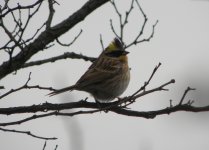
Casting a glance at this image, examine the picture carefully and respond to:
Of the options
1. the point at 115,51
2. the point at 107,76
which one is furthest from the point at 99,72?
the point at 115,51

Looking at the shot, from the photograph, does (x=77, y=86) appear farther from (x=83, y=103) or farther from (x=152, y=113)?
(x=152, y=113)

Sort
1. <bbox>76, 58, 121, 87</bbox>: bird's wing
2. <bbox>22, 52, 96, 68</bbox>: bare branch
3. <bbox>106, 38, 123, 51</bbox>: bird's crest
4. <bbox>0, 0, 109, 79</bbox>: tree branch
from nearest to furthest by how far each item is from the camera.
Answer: <bbox>0, 0, 109, 79</bbox>: tree branch
<bbox>22, 52, 96, 68</bbox>: bare branch
<bbox>76, 58, 121, 87</bbox>: bird's wing
<bbox>106, 38, 123, 51</bbox>: bird's crest

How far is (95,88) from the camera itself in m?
8.37

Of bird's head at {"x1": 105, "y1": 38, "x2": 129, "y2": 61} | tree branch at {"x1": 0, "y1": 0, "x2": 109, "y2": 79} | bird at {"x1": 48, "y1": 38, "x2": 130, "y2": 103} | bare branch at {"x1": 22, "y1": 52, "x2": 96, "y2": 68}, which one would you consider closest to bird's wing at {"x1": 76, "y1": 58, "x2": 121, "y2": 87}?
bird at {"x1": 48, "y1": 38, "x2": 130, "y2": 103}

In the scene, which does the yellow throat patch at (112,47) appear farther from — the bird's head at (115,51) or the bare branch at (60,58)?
the bare branch at (60,58)

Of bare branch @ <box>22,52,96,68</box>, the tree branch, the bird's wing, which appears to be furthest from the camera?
the bird's wing

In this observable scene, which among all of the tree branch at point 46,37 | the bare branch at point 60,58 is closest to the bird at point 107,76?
the bare branch at point 60,58

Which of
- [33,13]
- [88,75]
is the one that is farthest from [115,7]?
[33,13]

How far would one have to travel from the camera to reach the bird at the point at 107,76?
827 cm

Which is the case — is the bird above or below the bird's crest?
below

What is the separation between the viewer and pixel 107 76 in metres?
8.77

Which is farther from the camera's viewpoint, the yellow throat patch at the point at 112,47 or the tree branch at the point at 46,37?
the yellow throat patch at the point at 112,47

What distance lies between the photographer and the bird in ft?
27.1

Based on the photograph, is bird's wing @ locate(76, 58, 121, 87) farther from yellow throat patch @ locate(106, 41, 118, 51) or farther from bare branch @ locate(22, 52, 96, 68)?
bare branch @ locate(22, 52, 96, 68)
